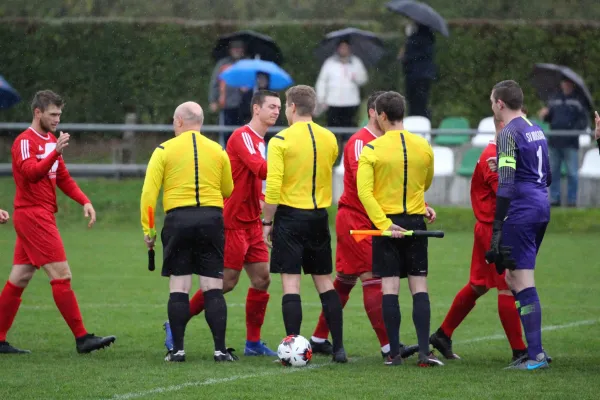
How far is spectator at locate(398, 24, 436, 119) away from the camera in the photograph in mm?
19938

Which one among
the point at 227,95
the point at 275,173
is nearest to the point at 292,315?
the point at 275,173

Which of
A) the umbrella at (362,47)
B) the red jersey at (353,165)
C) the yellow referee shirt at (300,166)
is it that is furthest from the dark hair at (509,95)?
the umbrella at (362,47)

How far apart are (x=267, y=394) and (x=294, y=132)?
2.33 m

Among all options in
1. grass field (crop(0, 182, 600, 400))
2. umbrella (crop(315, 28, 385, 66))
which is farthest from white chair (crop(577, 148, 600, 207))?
umbrella (crop(315, 28, 385, 66))

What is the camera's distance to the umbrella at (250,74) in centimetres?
1902

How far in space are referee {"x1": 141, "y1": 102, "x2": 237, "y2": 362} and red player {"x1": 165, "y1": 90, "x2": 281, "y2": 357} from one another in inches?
19.1

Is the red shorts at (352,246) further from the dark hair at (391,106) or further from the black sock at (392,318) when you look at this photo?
the dark hair at (391,106)

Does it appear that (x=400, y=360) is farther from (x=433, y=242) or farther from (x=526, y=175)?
(x=433, y=242)

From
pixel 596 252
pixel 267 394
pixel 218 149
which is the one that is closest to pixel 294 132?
pixel 218 149

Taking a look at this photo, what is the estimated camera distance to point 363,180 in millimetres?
8398

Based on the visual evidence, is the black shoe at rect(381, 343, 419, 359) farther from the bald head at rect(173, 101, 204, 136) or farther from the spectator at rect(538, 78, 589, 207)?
the spectator at rect(538, 78, 589, 207)

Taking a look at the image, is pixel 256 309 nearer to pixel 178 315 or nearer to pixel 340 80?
pixel 178 315

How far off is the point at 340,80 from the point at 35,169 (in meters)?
11.4

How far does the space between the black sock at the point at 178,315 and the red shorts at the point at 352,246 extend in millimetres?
1360
